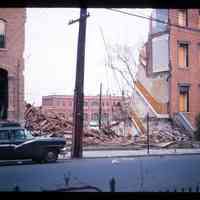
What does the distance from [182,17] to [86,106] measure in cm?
127

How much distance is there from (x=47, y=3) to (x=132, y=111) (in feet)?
4.50

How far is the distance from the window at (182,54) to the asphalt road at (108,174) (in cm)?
96

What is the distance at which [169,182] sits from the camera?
4.17 meters

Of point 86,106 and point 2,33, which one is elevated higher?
point 2,33

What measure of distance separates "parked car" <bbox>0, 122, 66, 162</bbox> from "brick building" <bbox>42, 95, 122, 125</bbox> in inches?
11.5

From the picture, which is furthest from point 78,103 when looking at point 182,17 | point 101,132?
point 182,17

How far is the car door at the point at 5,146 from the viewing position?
4309 mm

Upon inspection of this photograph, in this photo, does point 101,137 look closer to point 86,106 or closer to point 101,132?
point 101,132

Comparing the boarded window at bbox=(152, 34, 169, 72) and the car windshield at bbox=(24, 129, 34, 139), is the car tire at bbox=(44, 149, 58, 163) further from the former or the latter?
the boarded window at bbox=(152, 34, 169, 72)

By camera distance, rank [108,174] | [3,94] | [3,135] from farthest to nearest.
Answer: [3,94] < [3,135] < [108,174]

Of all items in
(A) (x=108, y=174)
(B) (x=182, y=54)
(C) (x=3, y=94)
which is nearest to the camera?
(A) (x=108, y=174)

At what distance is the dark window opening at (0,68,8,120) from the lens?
446 cm

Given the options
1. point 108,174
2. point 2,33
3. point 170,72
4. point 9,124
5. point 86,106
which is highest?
point 2,33

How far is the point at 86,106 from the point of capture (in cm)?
454
